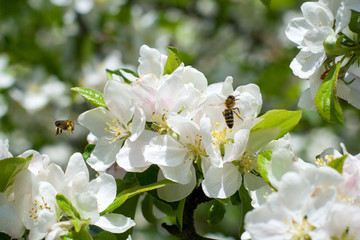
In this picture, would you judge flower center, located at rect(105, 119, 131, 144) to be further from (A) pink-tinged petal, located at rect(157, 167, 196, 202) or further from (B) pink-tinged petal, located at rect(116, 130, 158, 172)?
(A) pink-tinged petal, located at rect(157, 167, 196, 202)

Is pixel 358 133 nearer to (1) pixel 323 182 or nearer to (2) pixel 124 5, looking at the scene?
(2) pixel 124 5

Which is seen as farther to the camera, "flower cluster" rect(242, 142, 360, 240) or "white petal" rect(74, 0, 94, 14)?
"white petal" rect(74, 0, 94, 14)

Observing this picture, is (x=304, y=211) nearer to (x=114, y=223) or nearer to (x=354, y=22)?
(x=114, y=223)

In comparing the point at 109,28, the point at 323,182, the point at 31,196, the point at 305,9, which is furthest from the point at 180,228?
the point at 109,28

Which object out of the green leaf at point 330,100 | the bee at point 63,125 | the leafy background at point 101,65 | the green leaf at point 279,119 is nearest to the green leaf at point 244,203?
the green leaf at point 279,119

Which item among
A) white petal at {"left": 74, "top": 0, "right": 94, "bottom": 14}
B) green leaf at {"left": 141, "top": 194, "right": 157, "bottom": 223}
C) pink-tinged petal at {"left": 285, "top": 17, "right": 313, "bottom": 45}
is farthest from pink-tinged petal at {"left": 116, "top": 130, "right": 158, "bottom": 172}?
white petal at {"left": 74, "top": 0, "right": 94, "bottom": 14}

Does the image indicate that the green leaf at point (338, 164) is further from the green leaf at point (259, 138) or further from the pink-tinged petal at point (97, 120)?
the pink-tinged petal at point (97, 120)
